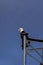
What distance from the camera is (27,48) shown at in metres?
2.39

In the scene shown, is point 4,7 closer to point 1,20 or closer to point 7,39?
point 1,20

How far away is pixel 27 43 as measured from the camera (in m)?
2.35

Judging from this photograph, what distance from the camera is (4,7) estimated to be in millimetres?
4020

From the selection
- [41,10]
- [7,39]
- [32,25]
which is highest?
[41,10]

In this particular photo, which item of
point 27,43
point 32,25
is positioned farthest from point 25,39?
point 32,25

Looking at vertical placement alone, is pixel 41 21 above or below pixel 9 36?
above

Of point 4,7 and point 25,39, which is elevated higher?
point 4,7

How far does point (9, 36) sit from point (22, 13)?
50cm

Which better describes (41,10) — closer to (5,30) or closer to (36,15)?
(36,15)

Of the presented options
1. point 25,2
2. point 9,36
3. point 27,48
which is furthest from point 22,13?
point 27,48

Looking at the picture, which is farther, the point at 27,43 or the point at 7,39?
the point at 7,39

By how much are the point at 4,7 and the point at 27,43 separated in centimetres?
181

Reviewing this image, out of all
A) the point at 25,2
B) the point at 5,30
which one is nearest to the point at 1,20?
the point at 5,30

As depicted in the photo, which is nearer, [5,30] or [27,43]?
[27,43]
